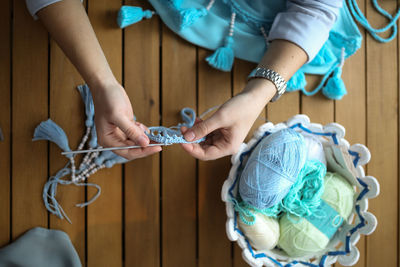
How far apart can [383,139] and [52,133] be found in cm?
96

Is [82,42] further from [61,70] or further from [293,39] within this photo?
[293,39]

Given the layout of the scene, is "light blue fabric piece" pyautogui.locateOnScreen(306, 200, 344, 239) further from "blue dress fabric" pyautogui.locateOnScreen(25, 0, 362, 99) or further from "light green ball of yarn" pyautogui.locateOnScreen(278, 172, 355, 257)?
"blue dress fabric" pyautogui.locateOnScreen(25, 0, 362, 99)

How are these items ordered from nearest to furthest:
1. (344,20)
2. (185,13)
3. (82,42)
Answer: (82,42) < (185,13) < (344,20)

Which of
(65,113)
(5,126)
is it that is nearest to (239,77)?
(65,113)

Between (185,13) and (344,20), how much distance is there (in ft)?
1.54

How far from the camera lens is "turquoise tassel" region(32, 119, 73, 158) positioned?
752mm

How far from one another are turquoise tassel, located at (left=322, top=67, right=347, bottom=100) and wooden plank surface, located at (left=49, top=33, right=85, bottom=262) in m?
0.69

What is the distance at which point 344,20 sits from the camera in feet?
2.88

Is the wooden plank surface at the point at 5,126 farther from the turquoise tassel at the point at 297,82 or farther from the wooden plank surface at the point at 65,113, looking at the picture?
the turquoise tassel at the point at 297,82

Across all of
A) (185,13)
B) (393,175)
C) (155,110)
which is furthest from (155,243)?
(393,175)

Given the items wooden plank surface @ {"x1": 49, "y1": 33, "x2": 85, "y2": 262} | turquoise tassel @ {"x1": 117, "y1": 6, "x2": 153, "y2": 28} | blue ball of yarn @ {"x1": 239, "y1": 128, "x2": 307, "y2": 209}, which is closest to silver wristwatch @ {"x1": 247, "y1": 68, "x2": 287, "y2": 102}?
blue ball of yarn @ {"x1": 239, "y1": 128, "x2": 307, "y2": 209}

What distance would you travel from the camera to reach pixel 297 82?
840 millimetres

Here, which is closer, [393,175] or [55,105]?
[55,105]

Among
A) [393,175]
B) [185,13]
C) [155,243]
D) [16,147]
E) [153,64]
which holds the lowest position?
[155,243]
